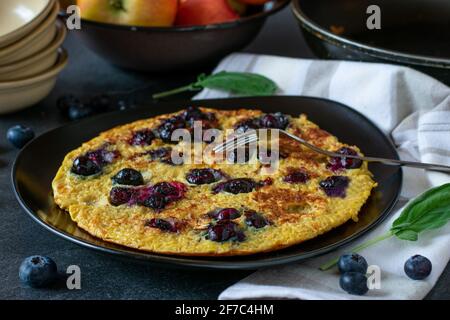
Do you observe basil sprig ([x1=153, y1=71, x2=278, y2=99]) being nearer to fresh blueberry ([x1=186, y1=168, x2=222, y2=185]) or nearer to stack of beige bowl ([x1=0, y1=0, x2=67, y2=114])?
stack of beige bowl ([x1=0, y1=0, x2=67, y2=114])

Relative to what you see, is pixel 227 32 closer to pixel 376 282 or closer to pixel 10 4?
pixel 10 4

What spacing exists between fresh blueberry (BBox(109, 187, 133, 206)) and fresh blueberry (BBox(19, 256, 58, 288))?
253 mm

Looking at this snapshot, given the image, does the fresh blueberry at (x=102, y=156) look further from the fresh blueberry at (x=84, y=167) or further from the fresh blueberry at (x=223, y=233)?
the fresh blueberry at (x=223, y=233)

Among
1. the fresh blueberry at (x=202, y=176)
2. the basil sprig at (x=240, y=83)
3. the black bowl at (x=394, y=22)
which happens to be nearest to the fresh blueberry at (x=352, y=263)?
the fresh blueberry at (x=202, y=176)

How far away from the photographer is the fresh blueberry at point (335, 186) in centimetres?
204

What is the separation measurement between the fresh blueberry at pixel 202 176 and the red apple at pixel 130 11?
94 cm

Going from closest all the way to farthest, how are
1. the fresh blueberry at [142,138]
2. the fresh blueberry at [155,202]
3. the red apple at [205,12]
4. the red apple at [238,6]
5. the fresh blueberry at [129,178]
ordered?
1. the fresh blueberry at [155,202]
2. the fresh blueberry at [129,178]
3. the fresh blueberry at [142,138]
4. the red apple at [205,12]
5. the red apple at [238,6]

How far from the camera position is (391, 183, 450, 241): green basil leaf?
6.25 feet

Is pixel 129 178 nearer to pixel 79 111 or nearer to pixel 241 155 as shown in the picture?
pixel 241 155

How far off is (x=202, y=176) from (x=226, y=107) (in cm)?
55

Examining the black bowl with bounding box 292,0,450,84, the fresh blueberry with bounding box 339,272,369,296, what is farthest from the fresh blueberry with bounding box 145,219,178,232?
the black bowl with bounding box 292,0,450,84

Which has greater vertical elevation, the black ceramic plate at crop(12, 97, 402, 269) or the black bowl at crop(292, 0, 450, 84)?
the black bowl at crop(292, 0, 450, 84)

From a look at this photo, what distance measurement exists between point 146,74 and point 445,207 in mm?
1561
